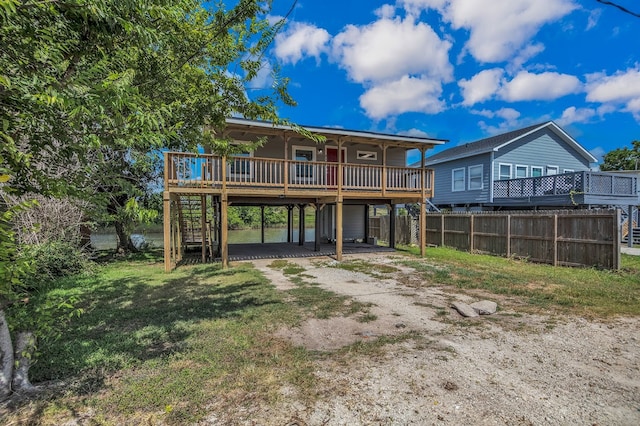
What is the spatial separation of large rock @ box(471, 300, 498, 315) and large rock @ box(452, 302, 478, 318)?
11 cm

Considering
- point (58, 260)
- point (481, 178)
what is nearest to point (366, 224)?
point (481, 178)

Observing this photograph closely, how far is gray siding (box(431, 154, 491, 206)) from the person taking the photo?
61.6ft

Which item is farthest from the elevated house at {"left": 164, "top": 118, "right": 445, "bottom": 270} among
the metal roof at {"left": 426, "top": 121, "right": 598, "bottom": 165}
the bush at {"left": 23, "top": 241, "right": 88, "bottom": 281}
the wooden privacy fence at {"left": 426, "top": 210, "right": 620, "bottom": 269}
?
the metal roof at {"left": 426, "top": 121, "right": 598, "bottom": 165}

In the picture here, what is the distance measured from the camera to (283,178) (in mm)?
11523

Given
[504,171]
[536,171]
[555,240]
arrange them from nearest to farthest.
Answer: [555,240] → [504,171] → [536,171]

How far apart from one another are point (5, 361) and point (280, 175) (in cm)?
884

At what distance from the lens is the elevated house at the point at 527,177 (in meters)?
15.4

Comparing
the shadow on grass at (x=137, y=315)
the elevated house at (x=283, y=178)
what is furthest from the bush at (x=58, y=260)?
the elevated house at (x=283, y=178)

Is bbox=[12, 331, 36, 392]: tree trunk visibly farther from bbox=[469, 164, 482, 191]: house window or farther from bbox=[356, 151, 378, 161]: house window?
bbox=[469, 164, 482, 191]: house window

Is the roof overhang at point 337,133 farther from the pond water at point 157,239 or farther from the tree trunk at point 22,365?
the pond water at point 157,239

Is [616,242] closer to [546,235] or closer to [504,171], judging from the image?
[546,235]

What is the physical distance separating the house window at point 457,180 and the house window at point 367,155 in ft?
25.8

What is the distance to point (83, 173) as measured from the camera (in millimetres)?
3092

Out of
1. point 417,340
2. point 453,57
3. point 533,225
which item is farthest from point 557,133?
point 453,57
